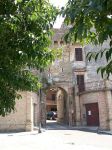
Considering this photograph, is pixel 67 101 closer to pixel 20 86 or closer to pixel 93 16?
pixel 20 86

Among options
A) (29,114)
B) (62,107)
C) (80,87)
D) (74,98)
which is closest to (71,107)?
(74,98)

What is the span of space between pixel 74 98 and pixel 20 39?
112 feet

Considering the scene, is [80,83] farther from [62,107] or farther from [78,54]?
[62,107]

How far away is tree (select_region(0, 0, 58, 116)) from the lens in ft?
19.0

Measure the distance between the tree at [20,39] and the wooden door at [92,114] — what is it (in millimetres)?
28832

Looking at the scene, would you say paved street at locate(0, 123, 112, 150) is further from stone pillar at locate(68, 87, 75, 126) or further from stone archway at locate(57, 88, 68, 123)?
stone archway at locate(57, 88, 68, 123)

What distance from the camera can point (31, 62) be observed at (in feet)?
22.6

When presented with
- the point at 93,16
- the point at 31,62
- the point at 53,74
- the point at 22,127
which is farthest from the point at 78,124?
the point at 93,16

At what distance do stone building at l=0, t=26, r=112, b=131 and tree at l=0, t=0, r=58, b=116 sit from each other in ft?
74.2

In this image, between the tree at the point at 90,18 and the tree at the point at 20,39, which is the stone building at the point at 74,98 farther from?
the tree at the point at 90,18

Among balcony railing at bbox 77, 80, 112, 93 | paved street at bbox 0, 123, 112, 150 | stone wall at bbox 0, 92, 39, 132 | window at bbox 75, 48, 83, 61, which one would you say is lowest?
paved street at bbox 0, 123, 112, 150

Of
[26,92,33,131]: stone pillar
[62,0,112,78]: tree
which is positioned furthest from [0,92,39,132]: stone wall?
[62,0,112,78]: tree

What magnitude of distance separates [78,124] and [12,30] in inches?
1307

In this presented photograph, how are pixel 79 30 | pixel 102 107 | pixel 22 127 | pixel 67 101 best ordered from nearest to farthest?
pixel 79 30
pixel 22 127
pixel 102 107
pixel 67 101
